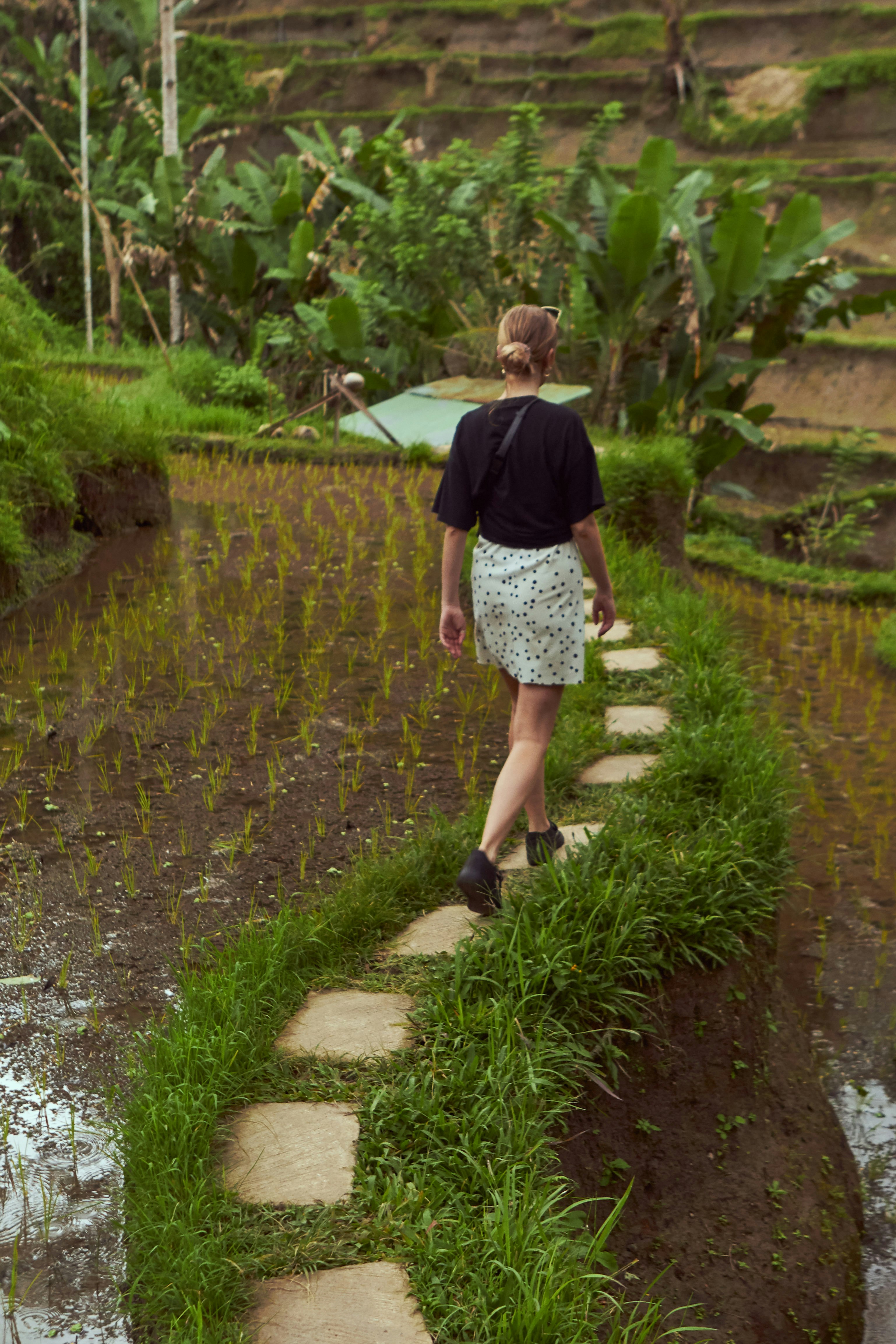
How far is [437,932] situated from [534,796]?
43 cm

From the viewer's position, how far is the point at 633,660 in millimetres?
5004

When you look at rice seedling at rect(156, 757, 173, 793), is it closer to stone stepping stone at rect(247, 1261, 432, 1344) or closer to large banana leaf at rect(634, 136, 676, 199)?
stone stepping stone at rect(247, 1261, 432, 1344)

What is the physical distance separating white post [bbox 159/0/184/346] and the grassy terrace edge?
13007mm

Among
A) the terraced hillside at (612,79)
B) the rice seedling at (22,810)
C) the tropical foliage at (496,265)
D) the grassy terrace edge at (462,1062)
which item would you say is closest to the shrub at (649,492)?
the tropical foliage at (496,265)

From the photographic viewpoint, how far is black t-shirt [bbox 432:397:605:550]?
2996 millimetres

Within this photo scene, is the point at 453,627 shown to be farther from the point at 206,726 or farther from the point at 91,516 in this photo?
the point at 91,516

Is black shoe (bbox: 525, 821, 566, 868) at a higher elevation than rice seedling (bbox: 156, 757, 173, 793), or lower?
higher

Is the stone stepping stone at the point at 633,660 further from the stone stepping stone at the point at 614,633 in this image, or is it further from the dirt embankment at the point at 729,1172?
the dirt embankment at the point at 729,1172

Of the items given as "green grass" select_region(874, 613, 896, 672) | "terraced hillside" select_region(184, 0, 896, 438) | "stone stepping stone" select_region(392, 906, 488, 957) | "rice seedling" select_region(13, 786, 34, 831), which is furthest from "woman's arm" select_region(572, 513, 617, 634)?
"terraced hillside" select_region(184, 0, 896, 438)

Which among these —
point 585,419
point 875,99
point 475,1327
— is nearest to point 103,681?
point 475,1327

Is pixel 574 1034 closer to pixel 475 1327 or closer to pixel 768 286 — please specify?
pixel 475 1327

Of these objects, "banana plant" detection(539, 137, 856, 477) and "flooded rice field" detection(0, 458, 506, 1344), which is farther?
"banana plant" detection(539, 137, 856, 477)

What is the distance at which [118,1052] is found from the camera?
8.80 feet

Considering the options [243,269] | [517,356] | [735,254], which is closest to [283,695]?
[517,356]
